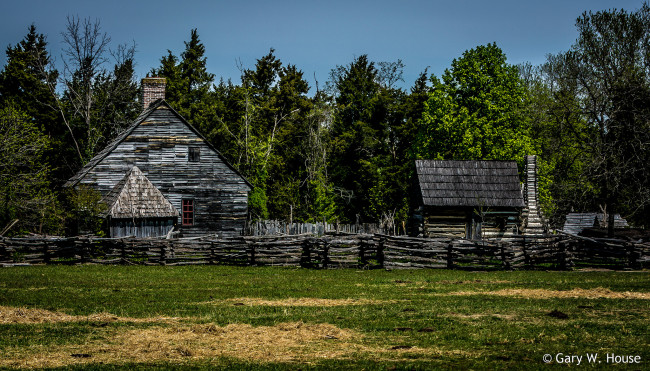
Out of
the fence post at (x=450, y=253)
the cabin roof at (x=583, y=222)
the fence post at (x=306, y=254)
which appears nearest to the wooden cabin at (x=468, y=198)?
the fence post at (x=450, y=253)

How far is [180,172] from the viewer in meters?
38.5

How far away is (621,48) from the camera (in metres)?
35.1

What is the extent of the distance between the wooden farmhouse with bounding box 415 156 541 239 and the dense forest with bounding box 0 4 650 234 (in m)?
3.10

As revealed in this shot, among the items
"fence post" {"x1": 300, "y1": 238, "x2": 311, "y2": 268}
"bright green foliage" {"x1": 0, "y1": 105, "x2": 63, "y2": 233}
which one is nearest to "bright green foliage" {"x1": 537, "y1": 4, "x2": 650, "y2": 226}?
"fence post" {"x1": 300, "y1": 238, "x2": 311, "y2": 268}

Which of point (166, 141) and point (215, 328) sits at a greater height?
point (166, 141)

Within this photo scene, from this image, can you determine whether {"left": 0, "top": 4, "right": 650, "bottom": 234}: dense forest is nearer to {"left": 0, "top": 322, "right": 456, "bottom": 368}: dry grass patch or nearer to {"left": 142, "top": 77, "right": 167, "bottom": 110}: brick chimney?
{"left": 142, "top": 77, "right": 167, "bottom": 110}: brick chimney

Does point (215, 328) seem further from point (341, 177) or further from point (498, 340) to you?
point (341, 177)

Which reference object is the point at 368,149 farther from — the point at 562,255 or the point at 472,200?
the point at 562,255

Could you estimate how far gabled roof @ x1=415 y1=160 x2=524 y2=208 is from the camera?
3575 centimetres

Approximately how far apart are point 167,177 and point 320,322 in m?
27.3

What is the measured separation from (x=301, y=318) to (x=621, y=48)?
29.4 metres

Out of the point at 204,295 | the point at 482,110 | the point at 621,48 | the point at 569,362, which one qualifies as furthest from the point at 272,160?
the point at 569,362

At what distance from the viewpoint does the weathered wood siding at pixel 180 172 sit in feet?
122

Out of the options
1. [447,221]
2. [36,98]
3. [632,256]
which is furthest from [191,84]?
[632,256]
